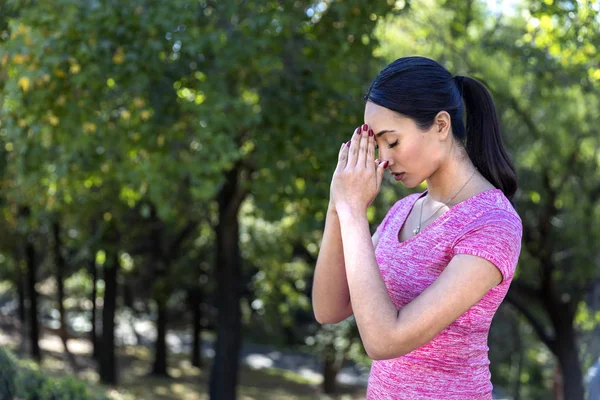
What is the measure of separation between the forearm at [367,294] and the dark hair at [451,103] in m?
0.31

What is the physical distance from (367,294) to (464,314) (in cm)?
26

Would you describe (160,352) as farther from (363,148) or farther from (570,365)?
(363,148)

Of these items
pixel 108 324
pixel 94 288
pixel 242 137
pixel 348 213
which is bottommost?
pixel 108 324

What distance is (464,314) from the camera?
175cm

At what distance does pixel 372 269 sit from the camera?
1692 millimetres

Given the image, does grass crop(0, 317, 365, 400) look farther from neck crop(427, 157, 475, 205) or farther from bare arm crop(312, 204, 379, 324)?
neck crop(427, 157, 475, 205)

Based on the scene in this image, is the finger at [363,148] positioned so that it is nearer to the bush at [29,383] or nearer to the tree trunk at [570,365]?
the bush at [29,383]

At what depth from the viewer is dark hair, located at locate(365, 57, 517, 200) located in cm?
177

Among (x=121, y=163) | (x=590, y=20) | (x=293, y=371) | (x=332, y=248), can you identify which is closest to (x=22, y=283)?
(x=293, y=371)

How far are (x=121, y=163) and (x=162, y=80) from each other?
1.24 m

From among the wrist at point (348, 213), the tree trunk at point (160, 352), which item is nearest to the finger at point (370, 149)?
the wrist at point (348, 213)

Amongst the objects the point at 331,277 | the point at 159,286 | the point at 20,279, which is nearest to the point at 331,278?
the point at 331,277

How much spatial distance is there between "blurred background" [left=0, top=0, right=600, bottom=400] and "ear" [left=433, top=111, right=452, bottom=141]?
630mm

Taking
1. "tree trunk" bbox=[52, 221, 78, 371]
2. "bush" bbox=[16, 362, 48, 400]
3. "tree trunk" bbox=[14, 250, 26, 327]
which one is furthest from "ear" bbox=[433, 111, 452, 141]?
"tree trunk" bbox=[14, 250, 26, 327]
